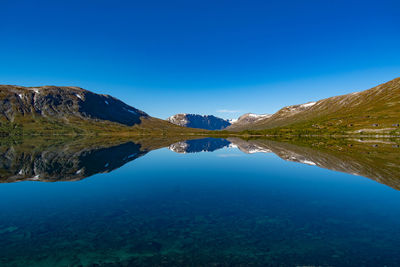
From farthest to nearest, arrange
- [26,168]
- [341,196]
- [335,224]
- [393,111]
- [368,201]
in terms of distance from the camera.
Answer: [393,111]
[26,168]
[341,196]
[368,201]
[335,224]

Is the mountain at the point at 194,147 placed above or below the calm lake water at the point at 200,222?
above

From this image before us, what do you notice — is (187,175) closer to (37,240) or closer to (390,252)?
(37,240)

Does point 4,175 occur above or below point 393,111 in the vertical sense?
below

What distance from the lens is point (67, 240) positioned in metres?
15.1

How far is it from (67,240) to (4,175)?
103ft

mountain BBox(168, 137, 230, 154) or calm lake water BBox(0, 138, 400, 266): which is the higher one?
mountain BBox(168, 137, 230, 154)

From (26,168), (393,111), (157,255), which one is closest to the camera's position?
(157,255)

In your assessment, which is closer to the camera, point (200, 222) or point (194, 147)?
point (200, 222)

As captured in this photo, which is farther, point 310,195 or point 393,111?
point 393,111

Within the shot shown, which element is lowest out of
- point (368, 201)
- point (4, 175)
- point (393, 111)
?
point (368, 201)

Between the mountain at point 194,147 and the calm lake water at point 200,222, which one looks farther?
the mountain at point 194,147

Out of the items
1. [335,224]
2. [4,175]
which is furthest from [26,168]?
[335,224]

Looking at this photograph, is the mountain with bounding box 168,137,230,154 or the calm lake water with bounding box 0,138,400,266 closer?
the calm lake water with bounding box 0,138,400,266

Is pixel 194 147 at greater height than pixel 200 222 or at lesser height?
greater
